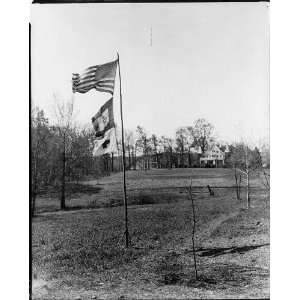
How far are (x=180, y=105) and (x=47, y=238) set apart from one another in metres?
3.10

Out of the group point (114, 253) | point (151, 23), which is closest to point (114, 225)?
point (114, 253)

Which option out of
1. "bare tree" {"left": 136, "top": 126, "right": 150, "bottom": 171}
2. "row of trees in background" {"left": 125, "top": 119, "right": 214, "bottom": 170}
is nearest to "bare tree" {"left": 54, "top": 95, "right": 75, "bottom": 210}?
"row of trees in background" {"left": 125, "top": 119, "right": 214, "bottom": 170}

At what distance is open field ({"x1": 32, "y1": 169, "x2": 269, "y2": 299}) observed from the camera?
5.71 m

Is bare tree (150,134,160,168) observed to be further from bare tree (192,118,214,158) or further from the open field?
bare tree (192,118,214,158)

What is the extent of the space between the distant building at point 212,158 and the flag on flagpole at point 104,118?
5.34ft

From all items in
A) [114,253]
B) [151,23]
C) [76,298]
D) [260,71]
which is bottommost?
[76,298]

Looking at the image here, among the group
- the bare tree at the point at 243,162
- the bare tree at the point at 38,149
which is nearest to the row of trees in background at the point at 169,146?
the bare tree at the point at 243,162

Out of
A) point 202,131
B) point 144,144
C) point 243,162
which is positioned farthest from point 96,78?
point 243,162

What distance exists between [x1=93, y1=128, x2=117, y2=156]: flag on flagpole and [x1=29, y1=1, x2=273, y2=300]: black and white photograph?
0.06ft

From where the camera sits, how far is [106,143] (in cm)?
601

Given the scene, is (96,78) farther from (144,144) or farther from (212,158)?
(212,158)
